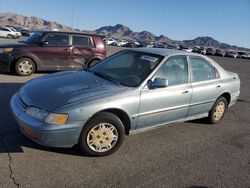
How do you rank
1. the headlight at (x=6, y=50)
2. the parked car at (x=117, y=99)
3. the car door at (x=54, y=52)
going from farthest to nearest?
the car door at (x=54, y=52) → the headlight at (x=6, y=50) → the parked car at (x=117, y=99)

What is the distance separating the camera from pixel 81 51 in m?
11.4

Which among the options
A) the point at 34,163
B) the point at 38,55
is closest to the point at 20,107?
the point at 34,163

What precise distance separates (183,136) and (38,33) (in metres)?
6.90

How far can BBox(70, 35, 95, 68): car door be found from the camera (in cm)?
1134

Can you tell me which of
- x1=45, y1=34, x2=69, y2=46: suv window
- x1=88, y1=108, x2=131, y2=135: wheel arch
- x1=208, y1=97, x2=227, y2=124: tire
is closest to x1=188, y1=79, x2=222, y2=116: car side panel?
x1=208, y1=97, x2=227, y2=124: tire

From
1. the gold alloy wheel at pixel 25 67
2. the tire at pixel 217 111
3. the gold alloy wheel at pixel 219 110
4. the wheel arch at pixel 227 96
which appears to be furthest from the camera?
the gold alloy wheel at pixel 25 67

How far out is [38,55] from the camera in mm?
10727

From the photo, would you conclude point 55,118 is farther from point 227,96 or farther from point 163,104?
point 227,96

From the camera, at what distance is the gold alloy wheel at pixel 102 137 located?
15.7ft

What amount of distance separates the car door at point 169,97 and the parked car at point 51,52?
5.81 meters

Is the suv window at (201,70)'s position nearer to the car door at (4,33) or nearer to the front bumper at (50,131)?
the front bumper at (50,131)

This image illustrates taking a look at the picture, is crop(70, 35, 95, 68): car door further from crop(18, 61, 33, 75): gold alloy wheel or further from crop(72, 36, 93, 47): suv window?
crop(18, 61, 33, 75): gold alloy wheel

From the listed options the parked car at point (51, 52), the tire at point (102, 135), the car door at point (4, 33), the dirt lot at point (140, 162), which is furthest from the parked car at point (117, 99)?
the car door at point (4, 33)

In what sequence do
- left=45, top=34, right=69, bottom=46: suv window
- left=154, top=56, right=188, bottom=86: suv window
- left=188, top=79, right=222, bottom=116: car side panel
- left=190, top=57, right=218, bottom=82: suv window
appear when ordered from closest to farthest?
left=154, top=56, right=188, bottom=86: suv window, left=188, top=79, right=222, bottom=116: car side panel, left=190, top=57, right=218, bottom=82: suv window, left=45, top=34, right=69, bottom=46: suv window
